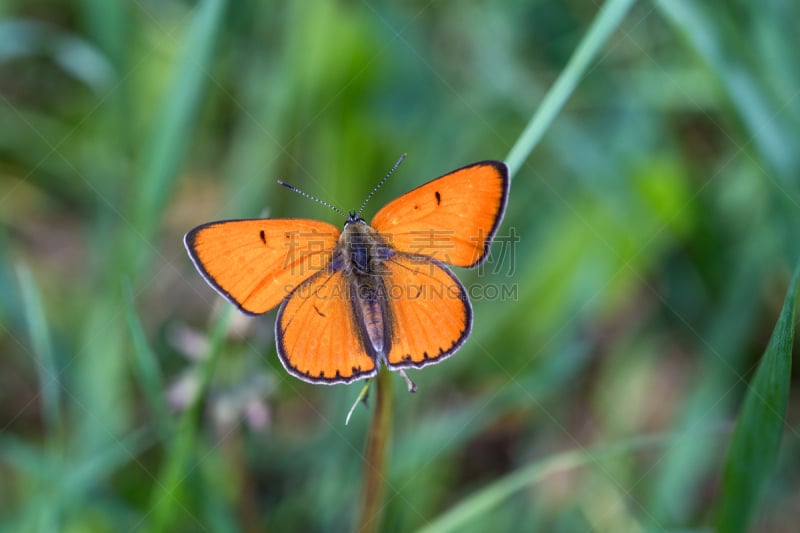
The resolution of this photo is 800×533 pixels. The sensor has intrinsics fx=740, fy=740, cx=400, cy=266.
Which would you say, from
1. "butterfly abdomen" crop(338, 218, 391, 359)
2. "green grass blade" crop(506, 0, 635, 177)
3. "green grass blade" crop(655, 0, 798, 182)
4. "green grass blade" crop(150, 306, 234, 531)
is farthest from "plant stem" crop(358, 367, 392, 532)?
"green grass blade" crop(655, 0, 798, 182)

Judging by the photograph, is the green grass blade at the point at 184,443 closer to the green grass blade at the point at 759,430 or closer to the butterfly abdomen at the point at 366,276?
the butterfly abdomen at the point at 366,276

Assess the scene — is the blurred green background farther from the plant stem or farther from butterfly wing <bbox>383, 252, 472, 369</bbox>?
butterfly wing <bbox>383, 252, 472, 369</bbox>

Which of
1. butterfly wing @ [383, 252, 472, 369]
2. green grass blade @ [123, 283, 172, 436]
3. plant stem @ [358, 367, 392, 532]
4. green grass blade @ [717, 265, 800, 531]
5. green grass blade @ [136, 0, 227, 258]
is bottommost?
green grass blade @ [717, 265, 800, 531]

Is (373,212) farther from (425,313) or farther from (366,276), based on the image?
(425,313)

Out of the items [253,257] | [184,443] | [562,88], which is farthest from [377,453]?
[562,88]

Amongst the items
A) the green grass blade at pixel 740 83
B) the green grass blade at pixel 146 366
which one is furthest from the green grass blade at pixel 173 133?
the green grass blade at pixel 740 83

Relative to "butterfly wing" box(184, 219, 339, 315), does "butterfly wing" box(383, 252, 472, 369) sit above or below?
below
